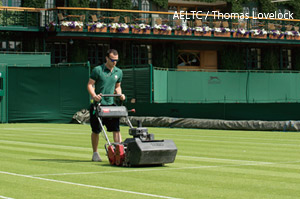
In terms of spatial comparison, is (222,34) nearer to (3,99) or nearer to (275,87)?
(275,87)

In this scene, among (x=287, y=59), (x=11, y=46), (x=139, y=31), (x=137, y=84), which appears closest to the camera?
(x=137, y=84)

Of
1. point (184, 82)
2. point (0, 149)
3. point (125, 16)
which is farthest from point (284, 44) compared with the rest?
point (0, 149)

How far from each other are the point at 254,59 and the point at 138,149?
43690 mm

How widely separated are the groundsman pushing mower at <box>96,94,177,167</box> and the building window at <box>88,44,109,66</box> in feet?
118

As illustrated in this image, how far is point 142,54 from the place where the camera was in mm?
49312

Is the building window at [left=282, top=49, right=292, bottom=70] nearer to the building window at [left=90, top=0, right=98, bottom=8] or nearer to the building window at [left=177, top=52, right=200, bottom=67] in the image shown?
the building window at [left=177, top=52, right=200, bottom=67]

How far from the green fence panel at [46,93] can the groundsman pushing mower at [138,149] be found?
946 inches

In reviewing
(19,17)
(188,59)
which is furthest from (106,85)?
(188,59)

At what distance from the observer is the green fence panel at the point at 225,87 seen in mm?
34938

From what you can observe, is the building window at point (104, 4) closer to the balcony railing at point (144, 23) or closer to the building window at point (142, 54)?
the balcony railing at point (144, 23)

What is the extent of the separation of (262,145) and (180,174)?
773 centimetres

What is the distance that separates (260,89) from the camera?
3809cm

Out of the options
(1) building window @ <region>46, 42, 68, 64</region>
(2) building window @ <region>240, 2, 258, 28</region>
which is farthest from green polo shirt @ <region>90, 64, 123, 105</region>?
(2) building window @ <region>240, 2, 258, 28</region>

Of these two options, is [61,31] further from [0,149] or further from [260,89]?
[0,149]
